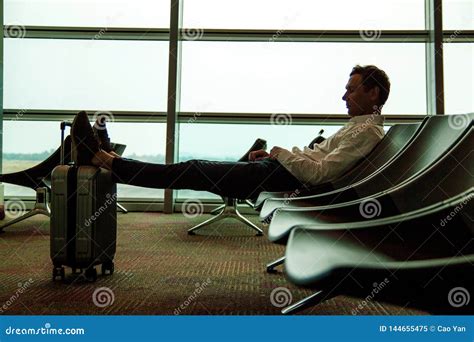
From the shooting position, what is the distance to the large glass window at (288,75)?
4836mm

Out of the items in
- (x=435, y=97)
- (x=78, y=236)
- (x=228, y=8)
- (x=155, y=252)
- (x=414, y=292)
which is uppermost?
(x=228, y=8)

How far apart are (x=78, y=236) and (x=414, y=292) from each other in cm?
142

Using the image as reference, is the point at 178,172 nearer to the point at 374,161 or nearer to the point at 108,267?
the point at 108,267

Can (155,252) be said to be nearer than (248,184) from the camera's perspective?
No

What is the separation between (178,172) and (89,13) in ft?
11.9

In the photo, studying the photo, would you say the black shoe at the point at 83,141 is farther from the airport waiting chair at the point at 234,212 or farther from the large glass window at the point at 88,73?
the large glass window at the point at 88,73

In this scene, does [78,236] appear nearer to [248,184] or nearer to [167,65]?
[248,184]

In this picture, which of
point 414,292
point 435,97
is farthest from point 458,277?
point 435,97

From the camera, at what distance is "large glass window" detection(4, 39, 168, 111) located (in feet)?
16.0

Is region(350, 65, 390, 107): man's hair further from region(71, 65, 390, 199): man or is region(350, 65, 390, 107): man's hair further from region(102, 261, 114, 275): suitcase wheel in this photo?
region(102, 261, 114, 275): suitcase wheel

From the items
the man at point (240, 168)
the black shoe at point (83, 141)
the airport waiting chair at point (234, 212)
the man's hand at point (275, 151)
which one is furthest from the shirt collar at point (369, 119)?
the airport waiting chair at point (234, 212)

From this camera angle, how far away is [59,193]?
1877 millimetres
